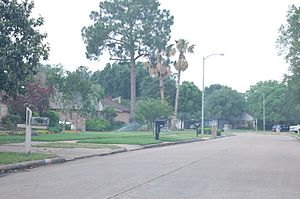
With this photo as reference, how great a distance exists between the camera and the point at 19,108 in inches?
1617

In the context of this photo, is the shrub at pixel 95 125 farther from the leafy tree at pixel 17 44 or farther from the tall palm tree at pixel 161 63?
the leafy tree at pixel 17 44

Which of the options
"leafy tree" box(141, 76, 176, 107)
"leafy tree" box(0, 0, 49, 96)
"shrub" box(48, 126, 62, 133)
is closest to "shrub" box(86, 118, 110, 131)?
"shrub" box(48, 126, 62, 133)

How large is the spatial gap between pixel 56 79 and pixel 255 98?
78229mm

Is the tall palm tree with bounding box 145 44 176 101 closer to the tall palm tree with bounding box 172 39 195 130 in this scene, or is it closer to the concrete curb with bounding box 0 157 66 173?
Answer: the tall palm tree with bounding box 172 39 195 130

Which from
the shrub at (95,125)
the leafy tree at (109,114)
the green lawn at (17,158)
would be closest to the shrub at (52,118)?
the shrub at (95,125)

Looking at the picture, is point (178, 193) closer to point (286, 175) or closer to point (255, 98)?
point (286, 175)

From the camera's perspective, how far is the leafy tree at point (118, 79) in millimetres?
103688

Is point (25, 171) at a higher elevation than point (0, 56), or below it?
below

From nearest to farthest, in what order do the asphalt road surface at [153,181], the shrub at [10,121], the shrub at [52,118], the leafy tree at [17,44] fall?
the asphalt road surface at [153,181] → the leafy tree at [17,44] → the shrub at [10,121] → the shrub at [52,118]

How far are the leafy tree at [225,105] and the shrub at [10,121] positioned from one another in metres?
68.8

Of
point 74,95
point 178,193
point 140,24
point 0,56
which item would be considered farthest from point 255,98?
point 178,193

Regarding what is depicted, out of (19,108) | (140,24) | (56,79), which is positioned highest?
(140,24)

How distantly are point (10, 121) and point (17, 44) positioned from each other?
2318 centimetres

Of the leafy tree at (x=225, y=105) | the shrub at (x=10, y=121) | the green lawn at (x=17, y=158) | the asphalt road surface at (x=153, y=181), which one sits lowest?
the asphalt road surface at (x=153, y=181)
